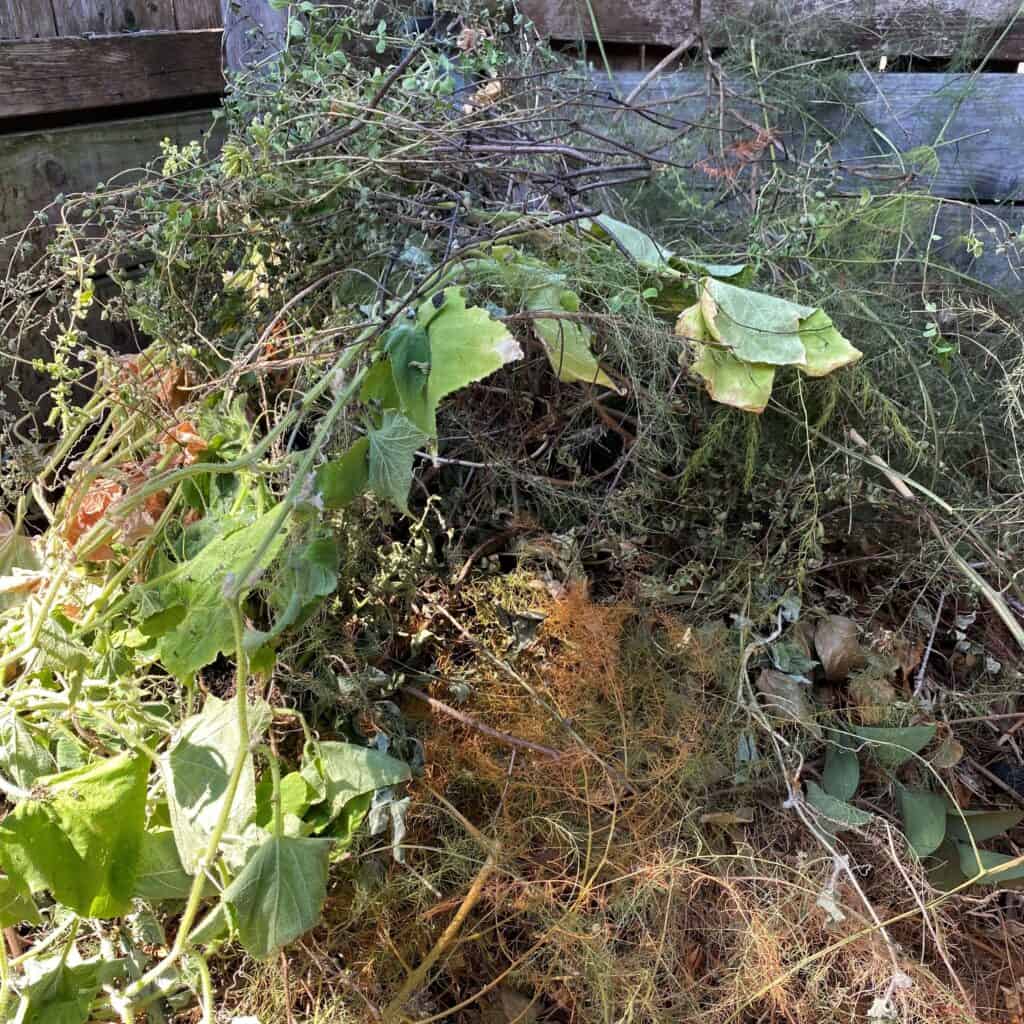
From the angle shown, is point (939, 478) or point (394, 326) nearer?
point (394, 326)

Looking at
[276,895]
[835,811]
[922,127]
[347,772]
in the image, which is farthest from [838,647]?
[922,127]

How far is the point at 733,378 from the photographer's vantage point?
108cm

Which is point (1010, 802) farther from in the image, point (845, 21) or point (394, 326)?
point (845, 21)

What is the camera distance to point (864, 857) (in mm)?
1096

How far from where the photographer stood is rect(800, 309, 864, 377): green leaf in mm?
1062

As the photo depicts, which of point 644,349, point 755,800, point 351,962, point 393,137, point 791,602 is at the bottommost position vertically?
point 351,962

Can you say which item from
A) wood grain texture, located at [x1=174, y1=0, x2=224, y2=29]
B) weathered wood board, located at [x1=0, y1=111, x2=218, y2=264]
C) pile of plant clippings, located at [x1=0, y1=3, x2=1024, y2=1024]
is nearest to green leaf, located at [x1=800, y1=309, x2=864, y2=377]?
pile of plant clippings, located at [x1=0, y1=3, x2=1024, y2=1024]

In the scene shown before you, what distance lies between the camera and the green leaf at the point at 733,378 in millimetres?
1062

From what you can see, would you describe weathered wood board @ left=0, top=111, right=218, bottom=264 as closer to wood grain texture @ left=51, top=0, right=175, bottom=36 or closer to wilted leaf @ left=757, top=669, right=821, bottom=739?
wood grain texture @ left=51, top=0, right=175, bottom=36

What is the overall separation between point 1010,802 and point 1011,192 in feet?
3.88

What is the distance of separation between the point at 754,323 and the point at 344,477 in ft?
1.71

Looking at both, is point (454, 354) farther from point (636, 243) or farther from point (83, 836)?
point (83, 836)

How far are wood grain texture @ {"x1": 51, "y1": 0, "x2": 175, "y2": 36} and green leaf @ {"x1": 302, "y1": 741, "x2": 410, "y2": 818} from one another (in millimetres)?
1440

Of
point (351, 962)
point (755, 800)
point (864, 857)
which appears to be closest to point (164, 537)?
point (351, 962)
